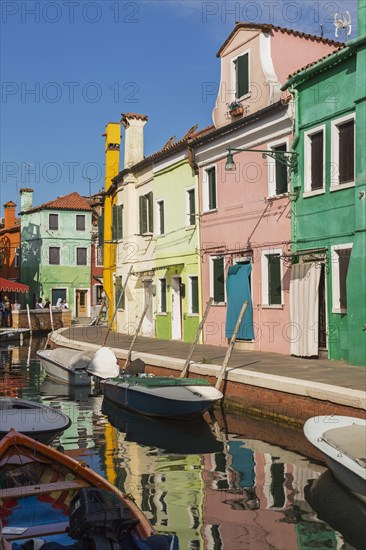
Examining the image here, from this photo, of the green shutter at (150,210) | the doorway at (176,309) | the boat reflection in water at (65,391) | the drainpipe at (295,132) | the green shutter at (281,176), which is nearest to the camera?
the drainpipe at (295,132)

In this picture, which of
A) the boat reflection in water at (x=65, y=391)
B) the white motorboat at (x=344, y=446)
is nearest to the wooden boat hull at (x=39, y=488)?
the white motorboat at (x=344, y=446)

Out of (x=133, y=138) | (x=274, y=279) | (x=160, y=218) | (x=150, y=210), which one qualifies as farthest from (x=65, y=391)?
(x=133, y=138)

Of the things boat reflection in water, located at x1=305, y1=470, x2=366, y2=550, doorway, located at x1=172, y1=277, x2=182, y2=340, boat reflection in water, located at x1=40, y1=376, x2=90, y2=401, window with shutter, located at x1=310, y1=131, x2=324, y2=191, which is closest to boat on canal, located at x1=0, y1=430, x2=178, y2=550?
boat reflection in water, located at x1=305, y1=470, x2=366, y2=550

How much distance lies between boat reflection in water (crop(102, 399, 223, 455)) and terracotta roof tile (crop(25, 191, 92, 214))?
39.5 m

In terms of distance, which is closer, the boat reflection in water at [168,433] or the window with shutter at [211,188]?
the boat reflection in water at [168,433]

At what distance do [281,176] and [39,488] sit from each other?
13468mm

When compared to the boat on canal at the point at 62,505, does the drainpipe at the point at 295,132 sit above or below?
above

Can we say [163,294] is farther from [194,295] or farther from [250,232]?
[250,232]

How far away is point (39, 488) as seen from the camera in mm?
7406

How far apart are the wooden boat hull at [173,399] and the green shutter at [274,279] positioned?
545 centimetres

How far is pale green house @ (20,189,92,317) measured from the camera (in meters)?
53.7

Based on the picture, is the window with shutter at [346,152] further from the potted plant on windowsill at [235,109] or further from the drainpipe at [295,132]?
the potted plant on windowsill at [235,109]

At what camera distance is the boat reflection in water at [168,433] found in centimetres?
1242

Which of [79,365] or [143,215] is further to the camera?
[143,215]
